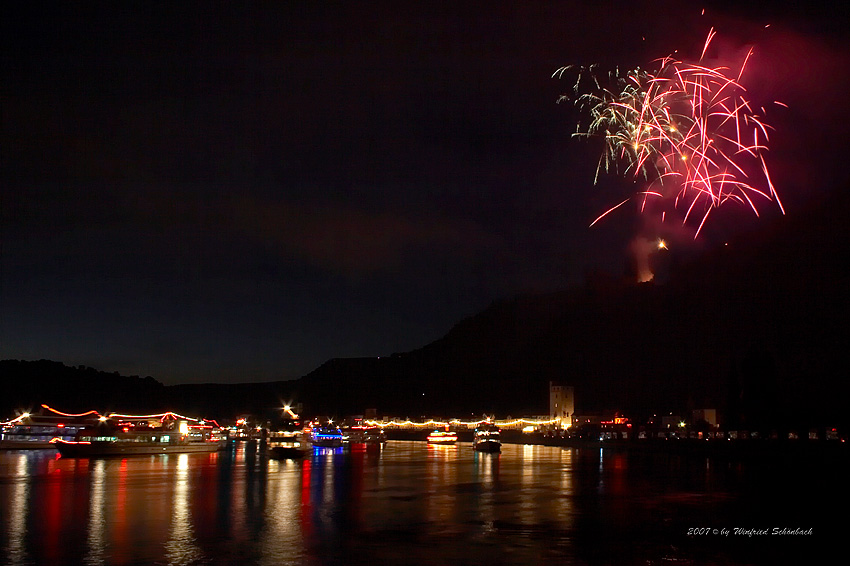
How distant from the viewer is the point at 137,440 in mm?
66188

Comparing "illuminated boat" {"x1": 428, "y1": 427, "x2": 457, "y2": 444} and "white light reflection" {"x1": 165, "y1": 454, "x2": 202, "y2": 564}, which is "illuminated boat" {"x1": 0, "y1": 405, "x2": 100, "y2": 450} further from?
"white light reflection" {"x1": 165, "y1": 454, "x2": 202, "y2": 564}

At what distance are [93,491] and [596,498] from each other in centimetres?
1826

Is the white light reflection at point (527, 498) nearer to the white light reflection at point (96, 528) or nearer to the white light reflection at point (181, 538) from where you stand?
the white light reflection at point (181, 538)

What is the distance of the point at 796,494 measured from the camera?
27484 millimetres

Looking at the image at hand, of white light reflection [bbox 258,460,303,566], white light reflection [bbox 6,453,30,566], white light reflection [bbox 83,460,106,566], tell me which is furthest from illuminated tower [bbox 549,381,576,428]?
white light reflection [bbox 6,453,30,566]

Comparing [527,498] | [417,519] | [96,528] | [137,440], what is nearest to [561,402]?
[137,440]

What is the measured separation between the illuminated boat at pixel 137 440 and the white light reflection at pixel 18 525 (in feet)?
100

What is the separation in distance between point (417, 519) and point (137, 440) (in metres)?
53.1

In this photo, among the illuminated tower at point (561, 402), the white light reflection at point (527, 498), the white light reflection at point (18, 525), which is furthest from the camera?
the illuminated tower at point (561, 402)

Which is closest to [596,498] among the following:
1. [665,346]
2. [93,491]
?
[93,491]

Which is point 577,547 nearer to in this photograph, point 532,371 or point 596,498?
point 596,498

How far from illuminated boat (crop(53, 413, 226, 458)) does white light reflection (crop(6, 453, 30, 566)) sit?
100ft

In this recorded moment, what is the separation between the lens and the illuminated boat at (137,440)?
60.9m

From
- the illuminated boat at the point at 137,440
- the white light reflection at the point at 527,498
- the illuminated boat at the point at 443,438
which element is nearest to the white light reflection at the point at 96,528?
the white light reflection at the point at 527,498
